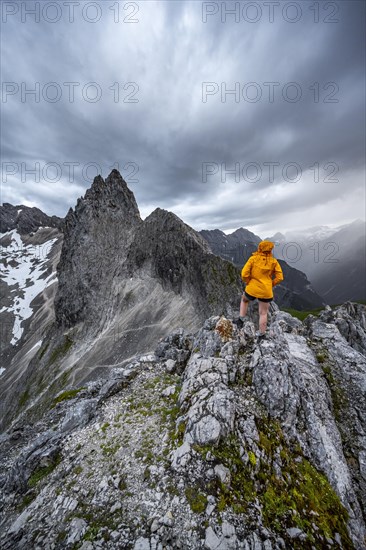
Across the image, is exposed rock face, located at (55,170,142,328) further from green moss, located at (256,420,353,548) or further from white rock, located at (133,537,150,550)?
white rock, located at (133,537,150,550)

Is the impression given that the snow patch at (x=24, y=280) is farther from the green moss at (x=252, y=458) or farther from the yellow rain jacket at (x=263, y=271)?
the green moss at (x=252, y=458)

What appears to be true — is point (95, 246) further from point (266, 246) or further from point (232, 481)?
point (232, 481)

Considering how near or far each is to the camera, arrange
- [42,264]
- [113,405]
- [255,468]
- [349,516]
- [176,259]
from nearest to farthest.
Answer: [349,516] → [255,468] → [113,405] → [176,259] → [42,264]

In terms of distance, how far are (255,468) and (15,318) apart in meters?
153

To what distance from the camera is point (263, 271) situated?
1262cm

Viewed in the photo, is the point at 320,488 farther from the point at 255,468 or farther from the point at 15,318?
the point at 15,318

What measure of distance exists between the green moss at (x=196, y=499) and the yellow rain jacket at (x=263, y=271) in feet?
28.2

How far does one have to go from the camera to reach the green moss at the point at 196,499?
649cm

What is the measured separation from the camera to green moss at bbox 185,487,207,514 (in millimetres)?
6492

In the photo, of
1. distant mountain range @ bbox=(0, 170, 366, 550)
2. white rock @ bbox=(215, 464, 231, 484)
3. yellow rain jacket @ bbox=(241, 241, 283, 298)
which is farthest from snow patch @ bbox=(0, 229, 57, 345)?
white rock @ bbox=(215, 464, 231, 484)

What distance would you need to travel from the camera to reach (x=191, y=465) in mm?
7582

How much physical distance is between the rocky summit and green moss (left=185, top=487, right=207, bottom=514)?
0.03 m

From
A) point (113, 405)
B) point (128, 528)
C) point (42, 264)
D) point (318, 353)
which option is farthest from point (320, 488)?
point (42, 264)

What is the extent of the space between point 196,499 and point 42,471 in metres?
6.53
